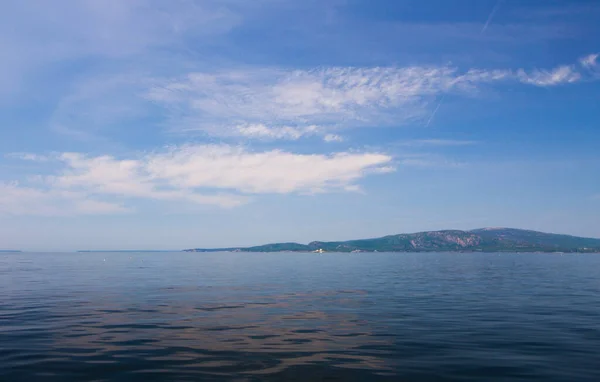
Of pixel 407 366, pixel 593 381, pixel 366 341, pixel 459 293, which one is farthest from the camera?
Result: pixel 459 293

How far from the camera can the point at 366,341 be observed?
23.2m

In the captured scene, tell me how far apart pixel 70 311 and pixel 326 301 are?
926 inches

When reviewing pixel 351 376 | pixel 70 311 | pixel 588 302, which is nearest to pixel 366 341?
pixel 351 376

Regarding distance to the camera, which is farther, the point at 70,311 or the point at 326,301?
the point at 326,301

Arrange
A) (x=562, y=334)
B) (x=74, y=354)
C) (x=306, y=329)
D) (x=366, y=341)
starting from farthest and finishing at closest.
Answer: (x=306, y=329), (x=562, y=334), (x=366, y=341), (x=74, y=354)

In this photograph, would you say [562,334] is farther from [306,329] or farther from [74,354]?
[74,354]

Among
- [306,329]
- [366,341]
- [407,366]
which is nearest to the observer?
[407,366]

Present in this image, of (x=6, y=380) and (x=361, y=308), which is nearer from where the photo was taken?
(x=6, y=380)

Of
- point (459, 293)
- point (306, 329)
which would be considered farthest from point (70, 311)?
point (459, 293)

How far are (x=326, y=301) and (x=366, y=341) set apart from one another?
62.1ft

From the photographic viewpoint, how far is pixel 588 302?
39625 millimetres

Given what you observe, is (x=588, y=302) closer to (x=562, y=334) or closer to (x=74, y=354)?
(x=562, y=334)

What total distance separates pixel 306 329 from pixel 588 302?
30.6 metres

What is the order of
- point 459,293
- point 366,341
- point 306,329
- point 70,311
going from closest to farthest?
point 366,341
point 306,329
point 70,311
point 459,293
